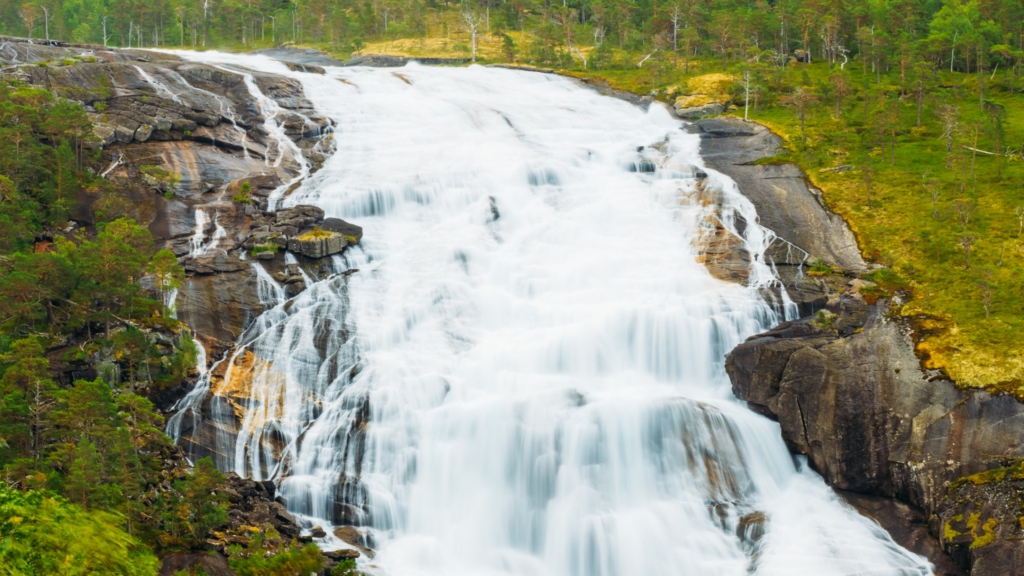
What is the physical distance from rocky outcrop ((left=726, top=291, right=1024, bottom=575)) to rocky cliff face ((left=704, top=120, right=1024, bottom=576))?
0.11 ft

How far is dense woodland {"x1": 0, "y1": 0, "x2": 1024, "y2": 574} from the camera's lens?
17766mm

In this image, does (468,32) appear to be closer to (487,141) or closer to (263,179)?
(487,141)

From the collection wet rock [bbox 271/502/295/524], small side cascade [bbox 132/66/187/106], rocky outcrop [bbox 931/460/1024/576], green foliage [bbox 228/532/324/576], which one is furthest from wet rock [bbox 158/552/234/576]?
small side cascade [bbox 132/66/187/106]

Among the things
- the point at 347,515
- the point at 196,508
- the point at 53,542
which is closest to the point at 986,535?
the point at 347,515

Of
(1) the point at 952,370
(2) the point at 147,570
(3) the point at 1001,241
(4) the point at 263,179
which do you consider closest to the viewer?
(2) the point at 147,570

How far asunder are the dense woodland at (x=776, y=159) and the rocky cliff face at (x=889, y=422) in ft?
4.44

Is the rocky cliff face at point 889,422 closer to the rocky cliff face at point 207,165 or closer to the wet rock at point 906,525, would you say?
the wet rock at point 906,525

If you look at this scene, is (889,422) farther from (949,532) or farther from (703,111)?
(703,111)

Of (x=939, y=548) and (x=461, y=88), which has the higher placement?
(x=461, y=88)

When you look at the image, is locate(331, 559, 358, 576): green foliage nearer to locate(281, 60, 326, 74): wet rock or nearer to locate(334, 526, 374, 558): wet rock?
locate(334, 526, 374, 558): wet rock

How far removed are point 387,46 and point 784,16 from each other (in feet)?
171

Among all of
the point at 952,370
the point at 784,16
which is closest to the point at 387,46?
the point at 784,16

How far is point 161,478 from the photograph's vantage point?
2027 centimetres

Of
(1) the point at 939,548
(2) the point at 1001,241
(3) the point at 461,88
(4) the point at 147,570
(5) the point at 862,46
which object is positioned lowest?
(1) the point at 939,548
